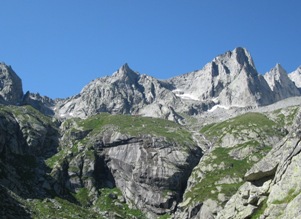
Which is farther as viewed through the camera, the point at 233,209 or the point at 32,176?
the point at 32,176

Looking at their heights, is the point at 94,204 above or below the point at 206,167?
below

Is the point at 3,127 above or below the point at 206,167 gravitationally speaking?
above

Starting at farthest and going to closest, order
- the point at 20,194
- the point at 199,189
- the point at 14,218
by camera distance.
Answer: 1. the point at 199,189
2. the point at 20,194
3. the point at 14,218

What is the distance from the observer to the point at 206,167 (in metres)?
200

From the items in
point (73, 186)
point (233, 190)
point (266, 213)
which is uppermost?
point (73, 186)

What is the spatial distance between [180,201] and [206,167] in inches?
895

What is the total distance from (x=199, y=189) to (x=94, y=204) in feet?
165

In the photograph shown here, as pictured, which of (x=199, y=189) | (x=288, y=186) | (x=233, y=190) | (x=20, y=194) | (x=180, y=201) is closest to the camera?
(x=288, y=186)

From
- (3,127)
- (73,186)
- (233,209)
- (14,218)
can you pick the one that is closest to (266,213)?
(233,209)

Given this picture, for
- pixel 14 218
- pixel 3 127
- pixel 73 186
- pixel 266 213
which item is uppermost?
pixel 3 127

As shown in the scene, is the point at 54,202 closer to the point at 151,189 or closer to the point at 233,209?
the point at 151,189

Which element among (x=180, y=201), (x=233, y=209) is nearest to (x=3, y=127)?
(x=180, y=201)

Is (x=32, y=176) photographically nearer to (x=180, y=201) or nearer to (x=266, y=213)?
(x=180, y=201)

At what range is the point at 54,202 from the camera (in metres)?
160
